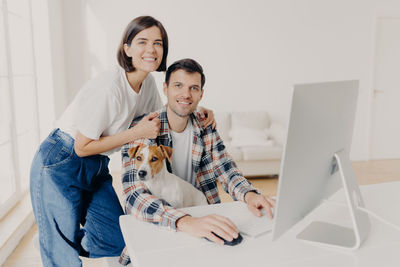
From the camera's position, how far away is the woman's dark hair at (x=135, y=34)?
170 cm

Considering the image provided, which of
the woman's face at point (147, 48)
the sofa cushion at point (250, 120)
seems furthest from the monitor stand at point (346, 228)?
the sofa cushion at point (250, 120)

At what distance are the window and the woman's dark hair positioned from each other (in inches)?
70.9

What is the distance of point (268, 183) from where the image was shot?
4.54 metres

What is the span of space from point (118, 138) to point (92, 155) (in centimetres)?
28

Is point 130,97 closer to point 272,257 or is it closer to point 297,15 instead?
point 272,257

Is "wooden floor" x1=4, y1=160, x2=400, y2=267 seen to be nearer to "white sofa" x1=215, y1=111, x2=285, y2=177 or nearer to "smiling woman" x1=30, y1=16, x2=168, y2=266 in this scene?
"white sofa" x1=215, y1=111, x2=285, y2=177

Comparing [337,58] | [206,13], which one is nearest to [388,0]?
[337,58]

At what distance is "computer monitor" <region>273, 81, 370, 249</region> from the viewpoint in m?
0.92

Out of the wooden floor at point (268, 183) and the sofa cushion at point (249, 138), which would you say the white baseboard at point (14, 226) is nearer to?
the wooden floor at point (268, 183)

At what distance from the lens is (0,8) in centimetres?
303

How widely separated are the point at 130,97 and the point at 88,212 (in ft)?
2.07

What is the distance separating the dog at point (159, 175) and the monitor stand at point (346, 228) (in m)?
0.56

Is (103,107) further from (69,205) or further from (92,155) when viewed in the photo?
(69,205)

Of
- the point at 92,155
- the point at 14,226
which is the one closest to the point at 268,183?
the point at 14,226
